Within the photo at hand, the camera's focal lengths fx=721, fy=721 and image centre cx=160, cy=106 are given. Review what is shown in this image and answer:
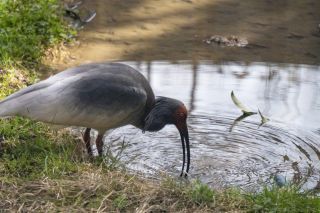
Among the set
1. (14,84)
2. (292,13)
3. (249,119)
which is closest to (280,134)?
(249,119)

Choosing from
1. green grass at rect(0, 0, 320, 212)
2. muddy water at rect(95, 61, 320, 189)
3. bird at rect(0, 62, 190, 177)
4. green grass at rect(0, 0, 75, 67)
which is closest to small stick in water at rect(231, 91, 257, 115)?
muddy water at rect(95, 61, 320, 189)

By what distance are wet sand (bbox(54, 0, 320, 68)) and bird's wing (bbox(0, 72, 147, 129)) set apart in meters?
2.52

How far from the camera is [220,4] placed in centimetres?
1021

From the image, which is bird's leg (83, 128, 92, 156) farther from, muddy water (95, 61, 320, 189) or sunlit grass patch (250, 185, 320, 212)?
sunlit grass patch (250, 185, 320, 212)

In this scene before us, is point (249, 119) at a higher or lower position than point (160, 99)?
lower

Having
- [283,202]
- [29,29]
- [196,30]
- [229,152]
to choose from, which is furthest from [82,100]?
[196,30]

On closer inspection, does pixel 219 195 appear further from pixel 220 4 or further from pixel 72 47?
pixel 220 4

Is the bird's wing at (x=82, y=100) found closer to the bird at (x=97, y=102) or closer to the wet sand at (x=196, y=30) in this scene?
the bird at (x=97, y=102)

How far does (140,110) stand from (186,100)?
1.56 meters

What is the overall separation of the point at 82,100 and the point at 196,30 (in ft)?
13.5

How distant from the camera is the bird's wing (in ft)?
17.4

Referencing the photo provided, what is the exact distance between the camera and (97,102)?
5.39m

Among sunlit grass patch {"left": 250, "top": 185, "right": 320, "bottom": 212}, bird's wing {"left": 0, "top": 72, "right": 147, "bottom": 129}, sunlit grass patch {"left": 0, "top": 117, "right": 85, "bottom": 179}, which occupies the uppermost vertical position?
bird's wing {"left": 0, "top": 72, "right": 147, "bottom": 129}

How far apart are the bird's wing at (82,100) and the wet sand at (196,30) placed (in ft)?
8.26
